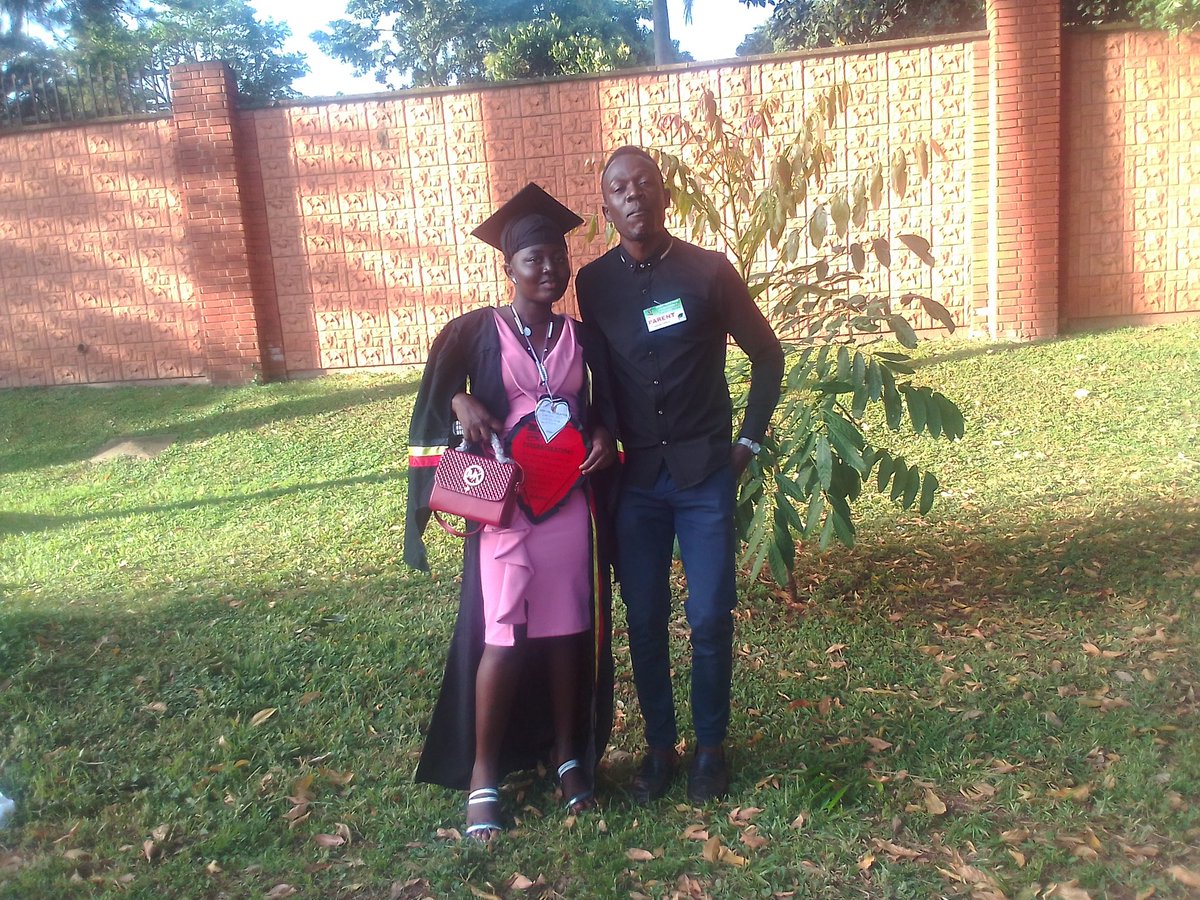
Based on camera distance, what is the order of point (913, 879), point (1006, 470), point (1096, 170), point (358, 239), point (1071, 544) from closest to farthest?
1. point (913, 879)
2. point (1071, 544)
3. point (1006, 470)
4. point (1096, 170)
5. point (358, 239)

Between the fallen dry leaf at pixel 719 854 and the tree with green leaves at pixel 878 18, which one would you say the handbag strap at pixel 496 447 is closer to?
the fallen dry leaf at pixel 719 854

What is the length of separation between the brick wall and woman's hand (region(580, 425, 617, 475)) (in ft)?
25.1

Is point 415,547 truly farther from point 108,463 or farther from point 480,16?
point 480,16

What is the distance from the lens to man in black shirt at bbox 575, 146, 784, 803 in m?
2.90

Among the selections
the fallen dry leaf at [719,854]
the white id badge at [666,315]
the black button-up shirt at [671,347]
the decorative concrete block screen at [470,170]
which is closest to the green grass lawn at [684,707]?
the fallen dry leaf at [719,854]

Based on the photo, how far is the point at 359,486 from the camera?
7.26 m

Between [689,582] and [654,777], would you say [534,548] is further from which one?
→ [654,777]

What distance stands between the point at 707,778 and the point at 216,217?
9.04 meters

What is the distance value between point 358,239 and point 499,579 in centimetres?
848

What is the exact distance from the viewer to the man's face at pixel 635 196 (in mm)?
2869

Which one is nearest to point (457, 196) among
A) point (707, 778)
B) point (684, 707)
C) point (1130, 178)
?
point (1130, 178)

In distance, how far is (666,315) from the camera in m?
2.88

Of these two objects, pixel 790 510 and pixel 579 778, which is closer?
pixel 579 778

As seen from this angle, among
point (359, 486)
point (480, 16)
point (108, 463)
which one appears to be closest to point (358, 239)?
point (108, 463)
